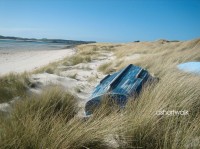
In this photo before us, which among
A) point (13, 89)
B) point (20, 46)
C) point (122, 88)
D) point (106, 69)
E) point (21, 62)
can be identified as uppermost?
point (122, 88)

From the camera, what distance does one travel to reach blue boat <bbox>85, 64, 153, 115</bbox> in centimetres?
344

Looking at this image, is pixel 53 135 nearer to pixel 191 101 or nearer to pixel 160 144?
Result: pixel 160 144

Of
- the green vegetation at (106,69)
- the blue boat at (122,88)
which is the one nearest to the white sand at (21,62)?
the green vegetation at (106,69)

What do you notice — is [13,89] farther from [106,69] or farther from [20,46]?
[20,46]

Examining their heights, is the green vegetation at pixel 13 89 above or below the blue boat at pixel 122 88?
below

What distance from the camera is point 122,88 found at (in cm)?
378

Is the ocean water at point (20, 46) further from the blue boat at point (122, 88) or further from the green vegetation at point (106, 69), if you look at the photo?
the blue boat at point (122, 88)

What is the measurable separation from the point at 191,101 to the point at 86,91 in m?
2.75

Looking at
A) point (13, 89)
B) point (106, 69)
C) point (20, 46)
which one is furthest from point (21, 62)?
point (20, 46)

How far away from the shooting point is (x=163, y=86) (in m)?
3.18

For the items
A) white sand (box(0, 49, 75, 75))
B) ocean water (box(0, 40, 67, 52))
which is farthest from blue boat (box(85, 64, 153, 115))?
ocean water (box(0, 40, 67, 52))

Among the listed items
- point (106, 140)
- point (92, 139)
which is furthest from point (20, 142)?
point (106, 140)

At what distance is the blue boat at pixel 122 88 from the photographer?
11.3ft

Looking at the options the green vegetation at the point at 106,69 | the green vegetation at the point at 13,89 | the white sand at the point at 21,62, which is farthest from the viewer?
the white sand at the point at 21,62
